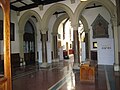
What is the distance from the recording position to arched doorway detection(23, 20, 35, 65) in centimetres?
1380

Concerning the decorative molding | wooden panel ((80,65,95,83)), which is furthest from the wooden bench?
the decorative molding

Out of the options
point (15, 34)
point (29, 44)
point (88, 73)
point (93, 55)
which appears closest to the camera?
point (88, 73)

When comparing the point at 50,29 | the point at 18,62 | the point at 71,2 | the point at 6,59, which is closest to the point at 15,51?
the point at 18,62

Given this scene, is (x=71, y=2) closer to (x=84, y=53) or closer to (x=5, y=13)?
(x=84, y=53)

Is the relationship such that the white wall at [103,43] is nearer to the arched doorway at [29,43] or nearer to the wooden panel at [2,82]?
the arched doorway at [29,43]

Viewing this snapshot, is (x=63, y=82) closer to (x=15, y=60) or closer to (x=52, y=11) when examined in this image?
(x=52, y=11)

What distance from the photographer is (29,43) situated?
567 inches

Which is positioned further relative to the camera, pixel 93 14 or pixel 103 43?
pixel 93 14

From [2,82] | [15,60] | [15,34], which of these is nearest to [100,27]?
[15,34]

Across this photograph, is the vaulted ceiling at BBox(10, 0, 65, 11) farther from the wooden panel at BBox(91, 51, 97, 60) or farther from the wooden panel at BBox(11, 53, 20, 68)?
the wooden panel at BBox(91, 51, 97, 60)

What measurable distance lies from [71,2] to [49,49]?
17.3 ft

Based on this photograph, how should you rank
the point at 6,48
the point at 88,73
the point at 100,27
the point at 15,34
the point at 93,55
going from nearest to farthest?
the point at 6,48 < the point at 88,73 < the point at 15,34 < the point at 100,27 < the point at 93,55

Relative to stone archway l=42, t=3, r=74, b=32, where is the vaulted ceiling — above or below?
above

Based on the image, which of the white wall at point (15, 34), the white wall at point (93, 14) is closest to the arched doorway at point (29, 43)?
the white wall at point (15, 34)
